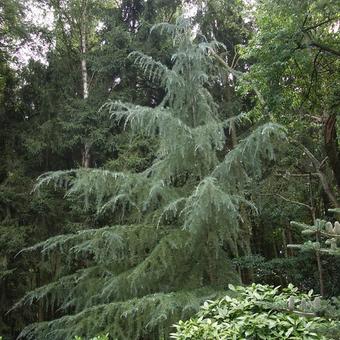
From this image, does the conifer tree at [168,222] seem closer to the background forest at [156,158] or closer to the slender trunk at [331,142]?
the background forest at [156,158]

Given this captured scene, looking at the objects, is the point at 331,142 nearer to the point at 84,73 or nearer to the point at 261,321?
the point at 261,321

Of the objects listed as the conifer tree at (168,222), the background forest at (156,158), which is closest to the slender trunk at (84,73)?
the background forest at (156,158)

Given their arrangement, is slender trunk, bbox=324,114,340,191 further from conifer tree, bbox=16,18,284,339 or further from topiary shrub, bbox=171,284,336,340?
topiary shrub, bbox=171,284,336,340

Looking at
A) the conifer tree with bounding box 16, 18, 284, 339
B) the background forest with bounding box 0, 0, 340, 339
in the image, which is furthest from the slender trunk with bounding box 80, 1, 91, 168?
the conifer tree with bounding box 16, 18, 284, 339

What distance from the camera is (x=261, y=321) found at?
109 inches

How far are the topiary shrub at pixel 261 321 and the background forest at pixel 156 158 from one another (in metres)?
0.42

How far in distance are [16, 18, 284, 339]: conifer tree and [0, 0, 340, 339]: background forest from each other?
0.02 metres

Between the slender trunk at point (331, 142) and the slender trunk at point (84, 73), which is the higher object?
the slender trunk at point (84, 73)

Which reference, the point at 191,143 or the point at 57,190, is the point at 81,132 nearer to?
the point at 57,190

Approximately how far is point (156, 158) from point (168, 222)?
1695mm

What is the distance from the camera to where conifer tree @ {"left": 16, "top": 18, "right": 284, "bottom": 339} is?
4789mm

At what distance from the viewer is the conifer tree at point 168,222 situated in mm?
4789

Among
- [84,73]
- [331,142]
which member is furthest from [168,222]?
[84,73]

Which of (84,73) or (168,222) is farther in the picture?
(84,73)
